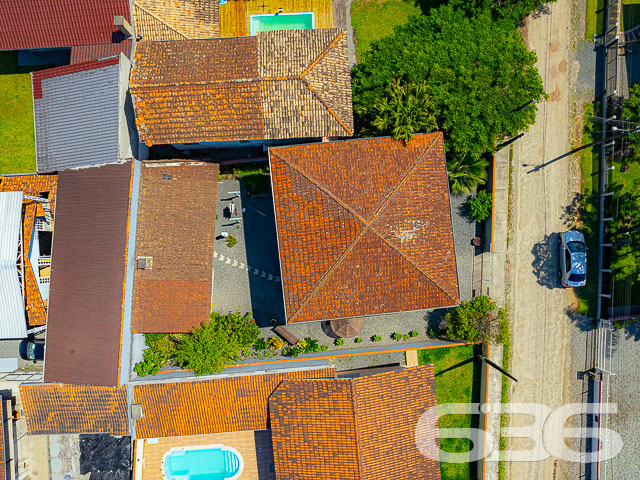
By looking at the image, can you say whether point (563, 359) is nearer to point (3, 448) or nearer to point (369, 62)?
point (369, 62)

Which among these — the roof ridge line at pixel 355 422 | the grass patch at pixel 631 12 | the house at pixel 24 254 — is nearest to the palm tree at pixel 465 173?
the grass patch at pixel 631 12

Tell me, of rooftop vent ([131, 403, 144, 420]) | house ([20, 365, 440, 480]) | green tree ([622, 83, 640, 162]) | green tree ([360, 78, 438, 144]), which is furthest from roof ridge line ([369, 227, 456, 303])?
→ rooftop vent ([131, 403, 144, 420])

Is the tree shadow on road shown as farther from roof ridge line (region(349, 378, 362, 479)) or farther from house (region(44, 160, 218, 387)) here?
house (region(44, 160, 218, 387))

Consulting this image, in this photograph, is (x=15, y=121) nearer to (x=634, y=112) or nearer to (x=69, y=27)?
(x=69, y=27)

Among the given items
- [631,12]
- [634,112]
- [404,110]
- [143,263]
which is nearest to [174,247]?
[143,263]

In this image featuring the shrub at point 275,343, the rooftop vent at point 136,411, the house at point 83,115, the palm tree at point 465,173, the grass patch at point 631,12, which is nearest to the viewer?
the house at point 83,115

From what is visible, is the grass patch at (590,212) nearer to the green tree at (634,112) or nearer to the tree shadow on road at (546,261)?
the tree shadow on road at (546,261)

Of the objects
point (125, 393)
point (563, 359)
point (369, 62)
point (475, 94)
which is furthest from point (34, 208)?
point (563, 359)
